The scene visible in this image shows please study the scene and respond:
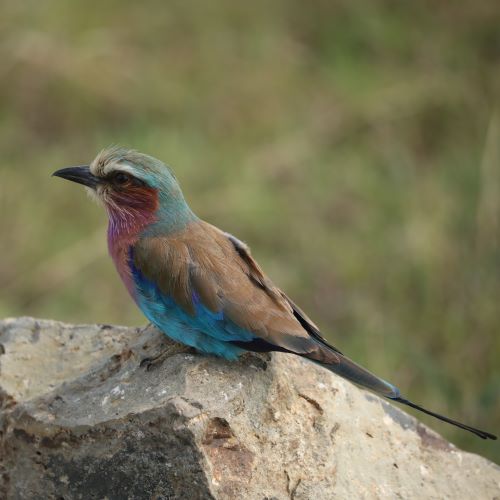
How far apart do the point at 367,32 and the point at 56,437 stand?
576 centimetres

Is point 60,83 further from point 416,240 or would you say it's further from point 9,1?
point 416,240

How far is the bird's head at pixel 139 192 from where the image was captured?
3654 millimetres

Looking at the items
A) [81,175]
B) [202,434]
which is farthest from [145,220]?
[202,434]

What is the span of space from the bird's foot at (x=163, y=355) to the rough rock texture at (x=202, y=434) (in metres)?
0.01

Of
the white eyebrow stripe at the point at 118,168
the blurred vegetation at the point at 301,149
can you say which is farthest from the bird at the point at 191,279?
the blurred vegetation at the point at 301,149

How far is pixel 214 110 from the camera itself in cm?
758

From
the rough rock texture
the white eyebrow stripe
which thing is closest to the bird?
the white eyebrow stripe

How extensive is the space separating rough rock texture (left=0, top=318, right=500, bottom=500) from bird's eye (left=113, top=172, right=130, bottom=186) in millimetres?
588

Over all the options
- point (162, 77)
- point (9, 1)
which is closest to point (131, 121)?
point (162, 77)

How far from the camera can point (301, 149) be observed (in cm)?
717

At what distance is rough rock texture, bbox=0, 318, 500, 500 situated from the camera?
310 cm

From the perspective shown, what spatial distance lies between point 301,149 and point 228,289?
3.87 metres

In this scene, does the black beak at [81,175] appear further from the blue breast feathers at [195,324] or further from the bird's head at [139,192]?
the blue breast feathers at [195,324]

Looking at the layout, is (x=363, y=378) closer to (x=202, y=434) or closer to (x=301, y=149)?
(x=202, y=434)
